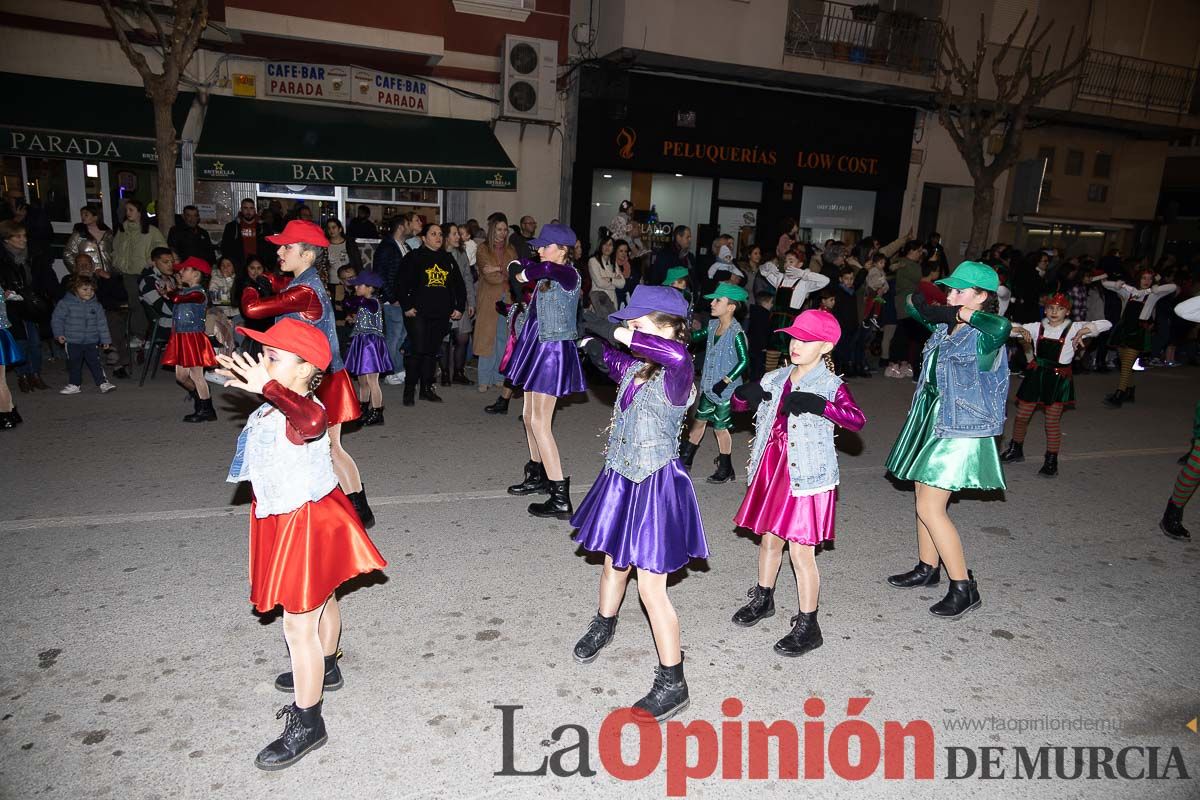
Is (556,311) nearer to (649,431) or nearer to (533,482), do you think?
(533,482)

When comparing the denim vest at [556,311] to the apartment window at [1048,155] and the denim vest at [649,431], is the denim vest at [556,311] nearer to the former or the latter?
the denim vest at [649,431]

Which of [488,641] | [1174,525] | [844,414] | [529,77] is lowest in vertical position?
[488,641]

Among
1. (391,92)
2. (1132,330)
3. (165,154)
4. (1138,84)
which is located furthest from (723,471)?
(1138,84)

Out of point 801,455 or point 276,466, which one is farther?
point 801,455

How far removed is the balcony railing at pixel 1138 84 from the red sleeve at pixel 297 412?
23.2 metres

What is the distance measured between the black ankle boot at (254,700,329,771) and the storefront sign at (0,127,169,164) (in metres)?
11.9

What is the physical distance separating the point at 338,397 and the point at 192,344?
3.81 m

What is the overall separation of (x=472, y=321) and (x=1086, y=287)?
1082cm

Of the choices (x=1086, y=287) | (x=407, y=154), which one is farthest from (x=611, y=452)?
(x=1086, y=287)

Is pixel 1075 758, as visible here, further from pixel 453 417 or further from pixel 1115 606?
pixel 453 417

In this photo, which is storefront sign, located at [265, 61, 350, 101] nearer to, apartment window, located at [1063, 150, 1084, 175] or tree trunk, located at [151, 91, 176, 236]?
tree trunk, located at [151, 91, 176, 236]

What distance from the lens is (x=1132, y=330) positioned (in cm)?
1141

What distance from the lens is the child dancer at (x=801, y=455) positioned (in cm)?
395

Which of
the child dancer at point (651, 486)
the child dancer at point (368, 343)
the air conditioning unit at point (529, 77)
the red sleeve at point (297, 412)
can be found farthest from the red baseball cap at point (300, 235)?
the air conditioning unit at point (529, 77)
